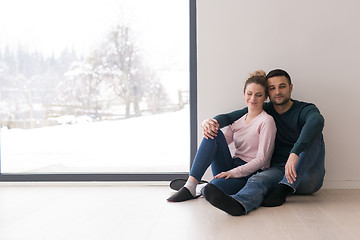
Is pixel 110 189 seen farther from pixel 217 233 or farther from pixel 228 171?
pixel 217 233

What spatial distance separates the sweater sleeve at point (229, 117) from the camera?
2850 mm

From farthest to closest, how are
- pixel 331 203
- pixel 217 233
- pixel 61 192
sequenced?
pixel 61 192 → pixel 331 203 → pixel 217 233

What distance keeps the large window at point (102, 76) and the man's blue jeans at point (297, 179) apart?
1.21 m

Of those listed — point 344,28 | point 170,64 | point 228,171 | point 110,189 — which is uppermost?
point 344,28

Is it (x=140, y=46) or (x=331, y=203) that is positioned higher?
(x=140, y=46)

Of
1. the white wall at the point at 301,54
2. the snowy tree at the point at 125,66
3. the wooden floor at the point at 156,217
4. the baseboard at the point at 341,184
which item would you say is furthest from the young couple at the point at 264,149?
the snowy tree at the point at 125,66

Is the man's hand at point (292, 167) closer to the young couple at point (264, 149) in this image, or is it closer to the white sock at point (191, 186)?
the young couple at point (264, 149)

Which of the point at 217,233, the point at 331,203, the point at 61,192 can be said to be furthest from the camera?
the point at 61,192

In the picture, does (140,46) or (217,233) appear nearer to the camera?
(217,233)

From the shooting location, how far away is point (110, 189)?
3.09 metres

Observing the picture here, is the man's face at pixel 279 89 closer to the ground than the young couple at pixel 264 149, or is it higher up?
higher up

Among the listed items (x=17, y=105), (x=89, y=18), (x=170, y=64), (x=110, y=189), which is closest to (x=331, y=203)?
(x=110, y=189)

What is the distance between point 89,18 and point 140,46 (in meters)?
0.52

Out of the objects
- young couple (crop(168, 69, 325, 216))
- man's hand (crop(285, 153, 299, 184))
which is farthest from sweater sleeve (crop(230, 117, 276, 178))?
man's hand (crop(285, 153, 299, 184))
